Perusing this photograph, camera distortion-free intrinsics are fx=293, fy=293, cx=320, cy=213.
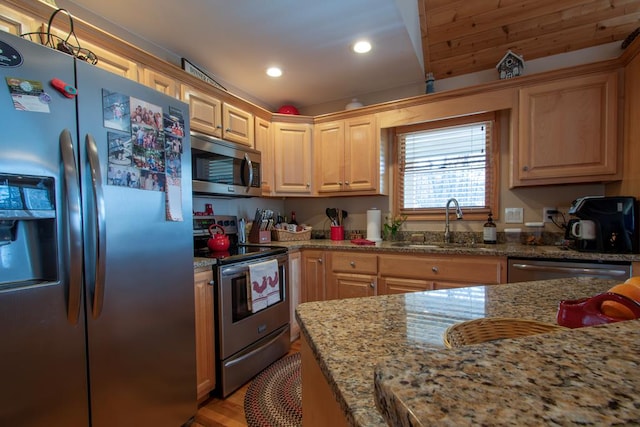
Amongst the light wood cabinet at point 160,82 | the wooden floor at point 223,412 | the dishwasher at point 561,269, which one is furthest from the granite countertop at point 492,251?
the light wood cabinet at point 160,82

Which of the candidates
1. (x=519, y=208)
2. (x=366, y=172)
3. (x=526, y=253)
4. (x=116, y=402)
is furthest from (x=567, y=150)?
(x=116, y=402)

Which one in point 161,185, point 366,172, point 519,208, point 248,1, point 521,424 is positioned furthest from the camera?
point 366,172

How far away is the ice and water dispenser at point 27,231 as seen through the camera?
996mm

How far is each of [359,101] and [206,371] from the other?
2.79 meters

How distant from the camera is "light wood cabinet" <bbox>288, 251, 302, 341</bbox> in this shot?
8.43ft

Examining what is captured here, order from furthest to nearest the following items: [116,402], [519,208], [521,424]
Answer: [519,208] < [116,402] < [521,424]

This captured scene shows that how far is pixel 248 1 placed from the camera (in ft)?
5.71

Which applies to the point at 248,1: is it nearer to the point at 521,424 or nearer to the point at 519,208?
the point at 521,424

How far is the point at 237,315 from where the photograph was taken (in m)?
1.96

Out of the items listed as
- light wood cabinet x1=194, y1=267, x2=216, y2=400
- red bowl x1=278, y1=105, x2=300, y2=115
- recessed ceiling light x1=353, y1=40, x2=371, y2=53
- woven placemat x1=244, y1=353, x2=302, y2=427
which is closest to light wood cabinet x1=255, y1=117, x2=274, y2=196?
red bowl x1=278, y1=105, x2=300, y2=115

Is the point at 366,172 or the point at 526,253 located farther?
the point at 366,172

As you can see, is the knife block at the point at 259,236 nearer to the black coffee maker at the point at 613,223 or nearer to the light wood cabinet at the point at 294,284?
the light wood cabinet at the point at 294,284

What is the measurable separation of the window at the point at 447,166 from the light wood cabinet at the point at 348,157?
0.34 m

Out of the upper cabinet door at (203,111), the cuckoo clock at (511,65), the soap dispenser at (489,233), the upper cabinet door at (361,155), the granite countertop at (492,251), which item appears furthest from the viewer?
the upper cabinet door at (361,155)
